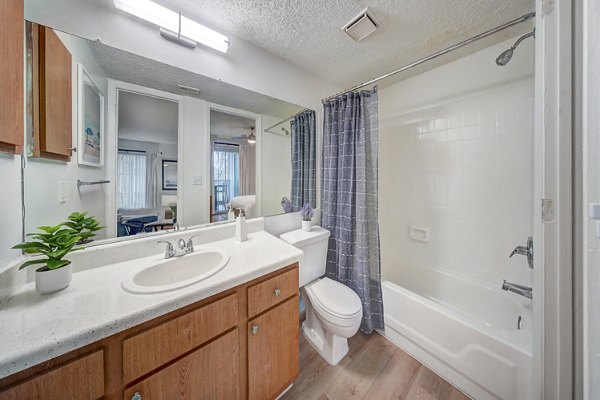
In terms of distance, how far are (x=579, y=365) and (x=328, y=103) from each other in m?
1.90

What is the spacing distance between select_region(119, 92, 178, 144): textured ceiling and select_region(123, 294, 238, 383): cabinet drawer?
3.07ft

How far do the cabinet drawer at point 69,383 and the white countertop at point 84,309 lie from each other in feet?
0.17

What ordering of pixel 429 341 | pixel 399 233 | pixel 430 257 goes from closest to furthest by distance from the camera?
pixel 429 341 → pixel 430 257 → pixel 399 233

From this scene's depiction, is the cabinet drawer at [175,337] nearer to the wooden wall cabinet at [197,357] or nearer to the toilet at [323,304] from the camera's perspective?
the wooden wall cabinet at [197,357]

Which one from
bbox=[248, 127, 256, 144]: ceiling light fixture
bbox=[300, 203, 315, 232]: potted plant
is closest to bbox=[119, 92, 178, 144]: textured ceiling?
bbox=[248, 127, 256, 144]: ceiling light fixture

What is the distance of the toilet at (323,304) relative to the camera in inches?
49.4

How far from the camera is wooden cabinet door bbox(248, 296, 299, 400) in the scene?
88cm

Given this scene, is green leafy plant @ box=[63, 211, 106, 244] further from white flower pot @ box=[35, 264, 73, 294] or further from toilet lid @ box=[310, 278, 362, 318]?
toilet lid @ box=[310, 278, 362, 318]

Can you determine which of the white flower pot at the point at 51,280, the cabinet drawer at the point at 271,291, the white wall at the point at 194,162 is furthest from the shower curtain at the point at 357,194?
the white flower pot at the point at 51,280

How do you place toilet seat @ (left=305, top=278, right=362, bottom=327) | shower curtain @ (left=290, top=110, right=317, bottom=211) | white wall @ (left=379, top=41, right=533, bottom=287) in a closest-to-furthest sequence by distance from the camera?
1. toilet seat @ (left=305, top=278, right=362, bottom=327)
2. white wall @ (left=379, top=41, right=533, bottom=287)
3. shower curtain @ (left=290, top=110, right=317, bottom=211)

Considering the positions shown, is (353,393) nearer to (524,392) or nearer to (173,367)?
(524,392)

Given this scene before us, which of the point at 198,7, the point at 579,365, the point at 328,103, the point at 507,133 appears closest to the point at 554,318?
the point at 579,365

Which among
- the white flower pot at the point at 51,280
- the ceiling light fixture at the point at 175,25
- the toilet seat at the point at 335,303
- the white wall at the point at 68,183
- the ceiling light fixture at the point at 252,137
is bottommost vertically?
the toilet seat at the point at 335,303

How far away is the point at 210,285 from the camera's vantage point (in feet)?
2.41
